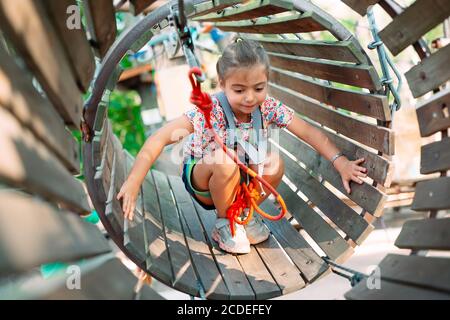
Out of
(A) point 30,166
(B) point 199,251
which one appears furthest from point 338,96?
(A) point 30,166

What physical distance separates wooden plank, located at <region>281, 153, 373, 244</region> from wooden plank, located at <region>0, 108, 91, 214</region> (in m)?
1.48

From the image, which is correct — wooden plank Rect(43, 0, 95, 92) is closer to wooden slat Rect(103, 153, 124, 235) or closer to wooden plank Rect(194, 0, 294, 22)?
wooden slat Rect(103, 153, 124, 235)

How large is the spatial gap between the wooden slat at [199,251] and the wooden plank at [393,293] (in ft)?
1.89

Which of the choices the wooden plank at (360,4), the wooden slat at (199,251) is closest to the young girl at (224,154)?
the wooden slat at (199,251)

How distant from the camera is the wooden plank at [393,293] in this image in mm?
1710

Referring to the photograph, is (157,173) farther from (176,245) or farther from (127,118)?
(127,118)

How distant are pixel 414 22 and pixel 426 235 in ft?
2.41

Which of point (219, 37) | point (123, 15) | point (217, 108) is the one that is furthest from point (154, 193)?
point (123, 15)

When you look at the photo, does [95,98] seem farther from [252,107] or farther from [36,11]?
[36,11]

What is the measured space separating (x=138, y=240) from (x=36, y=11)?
115 cm

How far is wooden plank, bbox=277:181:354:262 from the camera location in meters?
2.78

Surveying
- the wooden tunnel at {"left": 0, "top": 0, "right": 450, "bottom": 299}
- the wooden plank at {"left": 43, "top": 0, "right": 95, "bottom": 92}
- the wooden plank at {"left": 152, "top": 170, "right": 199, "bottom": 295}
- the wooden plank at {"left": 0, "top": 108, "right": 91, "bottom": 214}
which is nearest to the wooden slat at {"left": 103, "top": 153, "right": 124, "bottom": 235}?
the wooden tunnel at {"left": 0, "top": 0, "right": 450, "bottom": 299}

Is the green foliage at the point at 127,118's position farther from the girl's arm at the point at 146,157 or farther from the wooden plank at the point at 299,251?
the girl's arm at the point at 146,157

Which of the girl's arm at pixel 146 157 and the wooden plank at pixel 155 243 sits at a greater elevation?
the girl's arm at pixel 146 157
